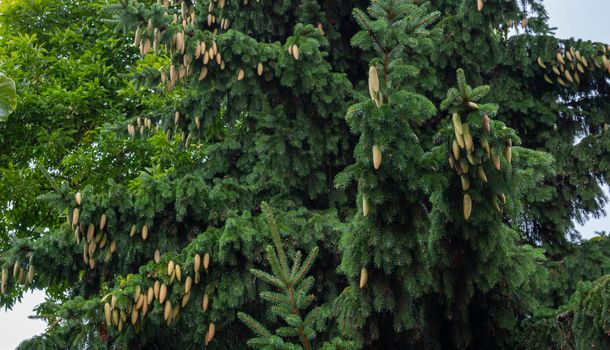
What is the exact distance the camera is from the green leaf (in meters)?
1.48

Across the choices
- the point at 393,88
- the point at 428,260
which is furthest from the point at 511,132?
the point at 428,260

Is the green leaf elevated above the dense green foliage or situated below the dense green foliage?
below

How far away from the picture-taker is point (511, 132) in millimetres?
3234

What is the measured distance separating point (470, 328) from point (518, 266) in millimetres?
633

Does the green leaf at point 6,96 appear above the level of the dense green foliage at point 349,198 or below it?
below

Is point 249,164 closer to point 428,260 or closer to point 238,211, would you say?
point 238,211

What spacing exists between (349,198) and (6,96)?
464cm

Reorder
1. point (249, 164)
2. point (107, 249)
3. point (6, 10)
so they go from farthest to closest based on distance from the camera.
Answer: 1. point (6, 10)
2. point (249, 164)
3. point (107, 249)

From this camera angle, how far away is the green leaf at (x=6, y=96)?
1479 mm

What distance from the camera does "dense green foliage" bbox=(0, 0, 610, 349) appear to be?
11.3 ft

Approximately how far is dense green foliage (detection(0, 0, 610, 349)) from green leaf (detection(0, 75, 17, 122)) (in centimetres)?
181

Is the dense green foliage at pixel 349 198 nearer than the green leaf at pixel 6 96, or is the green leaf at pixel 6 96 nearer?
the green leaf at pixel 6 96

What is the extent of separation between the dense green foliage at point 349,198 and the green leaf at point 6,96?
1.81 meters

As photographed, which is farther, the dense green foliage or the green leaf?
the dense green foliage
